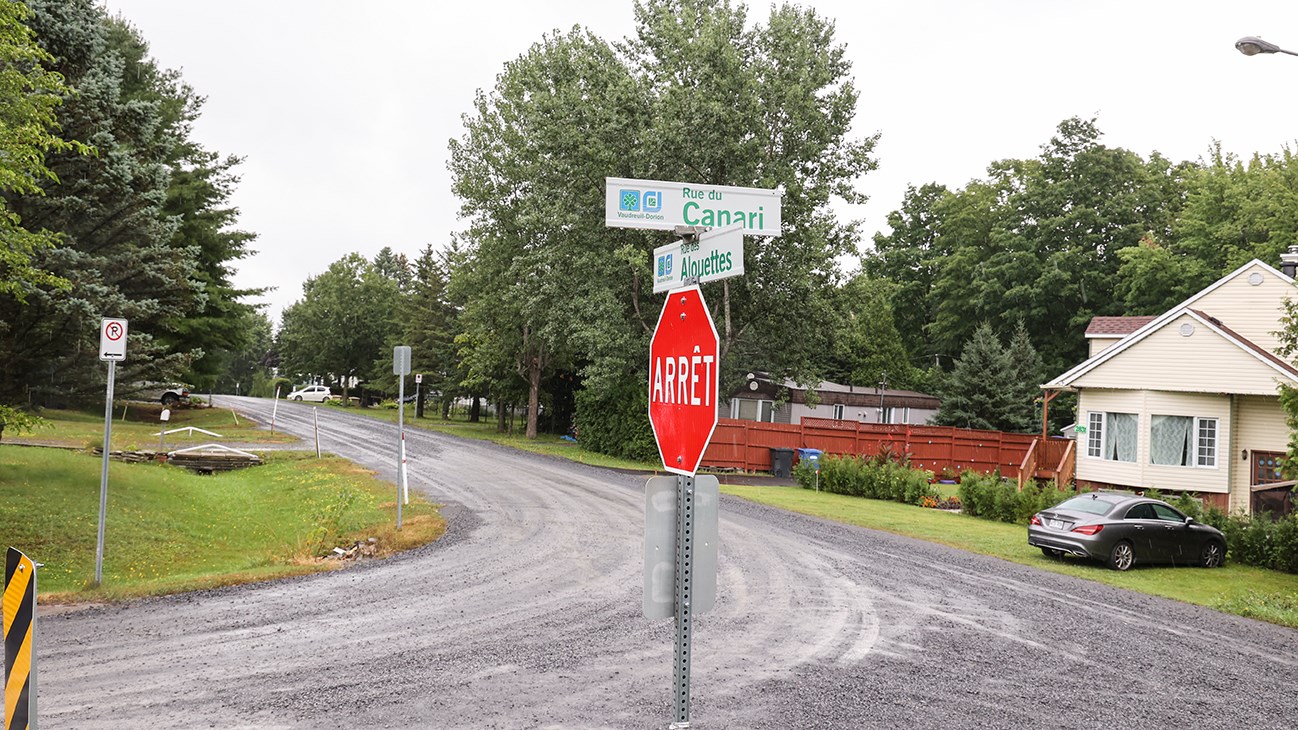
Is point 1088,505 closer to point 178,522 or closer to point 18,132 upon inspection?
point 178,522

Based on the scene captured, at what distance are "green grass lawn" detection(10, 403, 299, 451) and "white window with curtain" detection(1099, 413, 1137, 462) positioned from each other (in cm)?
2817

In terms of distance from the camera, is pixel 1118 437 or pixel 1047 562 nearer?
pixel 1047 562

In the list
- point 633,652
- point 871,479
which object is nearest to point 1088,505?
point 871,479

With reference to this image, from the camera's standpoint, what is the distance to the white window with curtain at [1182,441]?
25500 millimetres

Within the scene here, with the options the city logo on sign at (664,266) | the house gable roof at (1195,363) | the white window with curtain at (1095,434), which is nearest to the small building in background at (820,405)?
the white window with curtain at (1095,434)

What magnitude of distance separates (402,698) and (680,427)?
3.82 metres

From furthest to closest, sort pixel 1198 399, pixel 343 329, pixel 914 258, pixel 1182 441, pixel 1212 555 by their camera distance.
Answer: pixel 343 329
pixel 914 258
pixel 1182 441
pixel 1198 399
pixel 1212 555

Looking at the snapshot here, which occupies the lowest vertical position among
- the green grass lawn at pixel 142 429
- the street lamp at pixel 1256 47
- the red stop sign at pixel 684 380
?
the green grass lawn at pixel 142 429

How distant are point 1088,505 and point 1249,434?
12388mm

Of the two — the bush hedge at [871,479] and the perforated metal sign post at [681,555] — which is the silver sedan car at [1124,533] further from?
the perforated metal sign post at [681,555]

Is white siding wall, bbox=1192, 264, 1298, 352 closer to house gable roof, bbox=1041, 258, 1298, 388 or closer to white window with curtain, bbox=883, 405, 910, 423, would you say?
house gable roof, bbox=1041, 258, 1298, 388

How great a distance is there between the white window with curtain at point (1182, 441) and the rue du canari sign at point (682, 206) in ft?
84.9

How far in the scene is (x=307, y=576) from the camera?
11742 millimetres

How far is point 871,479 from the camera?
27016mm
